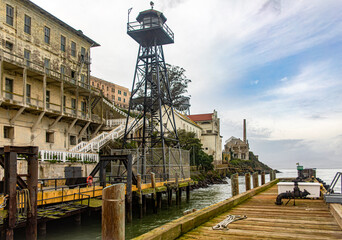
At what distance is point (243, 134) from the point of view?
14550 centimetres

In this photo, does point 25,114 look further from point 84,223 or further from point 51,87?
point 84,223

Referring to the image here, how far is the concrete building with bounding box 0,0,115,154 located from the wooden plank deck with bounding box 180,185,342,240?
24673mm

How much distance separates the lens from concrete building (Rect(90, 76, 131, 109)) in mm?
111550

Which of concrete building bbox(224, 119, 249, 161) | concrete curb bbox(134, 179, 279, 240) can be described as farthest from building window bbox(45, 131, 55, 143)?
concrete building bbox(224, 119, 249, 161)

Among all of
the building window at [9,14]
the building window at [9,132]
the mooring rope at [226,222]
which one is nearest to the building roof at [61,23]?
the building window at [9,14]

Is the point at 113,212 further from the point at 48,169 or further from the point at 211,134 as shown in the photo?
the point at 211,134

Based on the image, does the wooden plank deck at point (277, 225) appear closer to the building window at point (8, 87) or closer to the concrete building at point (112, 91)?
the building window at point (8, 87)

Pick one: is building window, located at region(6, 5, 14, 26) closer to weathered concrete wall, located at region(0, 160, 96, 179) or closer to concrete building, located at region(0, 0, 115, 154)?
concrete building, located at region(0, 0, 115, 154)

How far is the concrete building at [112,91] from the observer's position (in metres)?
112

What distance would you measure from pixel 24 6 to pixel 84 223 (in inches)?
963

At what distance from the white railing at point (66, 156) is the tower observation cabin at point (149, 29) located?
1277cm

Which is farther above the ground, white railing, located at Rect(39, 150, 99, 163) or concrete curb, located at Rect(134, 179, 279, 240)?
white railing, located at Rect(39, 150, 99, 163)

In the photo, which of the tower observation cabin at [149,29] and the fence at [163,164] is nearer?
the fence at [163,164]

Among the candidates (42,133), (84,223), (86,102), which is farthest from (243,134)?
(84,223)
